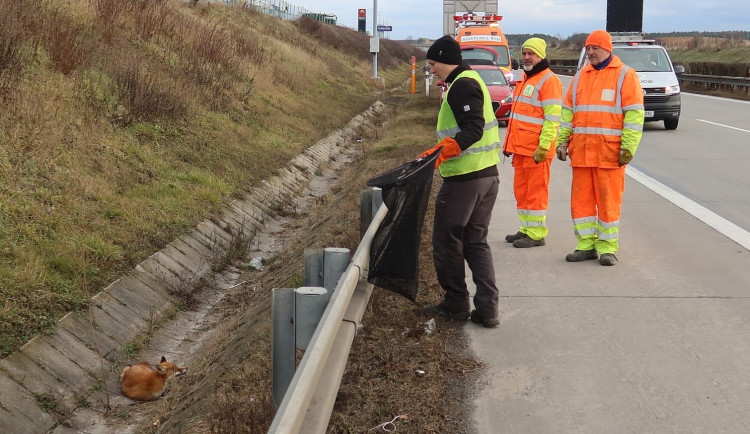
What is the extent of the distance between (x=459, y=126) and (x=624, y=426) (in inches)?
88.9

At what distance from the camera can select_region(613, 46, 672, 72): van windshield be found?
19875 millimetres

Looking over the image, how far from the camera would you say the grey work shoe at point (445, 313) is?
5988 mm

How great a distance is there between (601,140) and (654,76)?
1281 cm

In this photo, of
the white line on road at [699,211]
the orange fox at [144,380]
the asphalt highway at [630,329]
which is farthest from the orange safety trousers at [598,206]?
the orange fox at [144,380]

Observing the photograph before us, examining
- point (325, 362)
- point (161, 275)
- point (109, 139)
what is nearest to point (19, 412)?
point (325, 362)

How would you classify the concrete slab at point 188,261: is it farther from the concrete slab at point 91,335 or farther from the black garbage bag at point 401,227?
the black garbage bag at point 401,227

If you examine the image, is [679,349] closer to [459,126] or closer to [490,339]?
[490,339]

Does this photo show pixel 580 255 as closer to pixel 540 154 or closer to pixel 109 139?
pixel 540 154

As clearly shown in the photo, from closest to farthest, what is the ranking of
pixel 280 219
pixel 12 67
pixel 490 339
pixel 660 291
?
pixel 490 339 < pixel 660 291 < pixel 12 67 < pixel 280 219

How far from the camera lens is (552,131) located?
808cm

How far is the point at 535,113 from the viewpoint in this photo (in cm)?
836

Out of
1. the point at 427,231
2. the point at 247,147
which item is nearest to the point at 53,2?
the point at 247,147

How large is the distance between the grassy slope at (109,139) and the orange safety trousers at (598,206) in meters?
4.11

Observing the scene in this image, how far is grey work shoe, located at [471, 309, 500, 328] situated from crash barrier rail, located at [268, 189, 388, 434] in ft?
3.41
